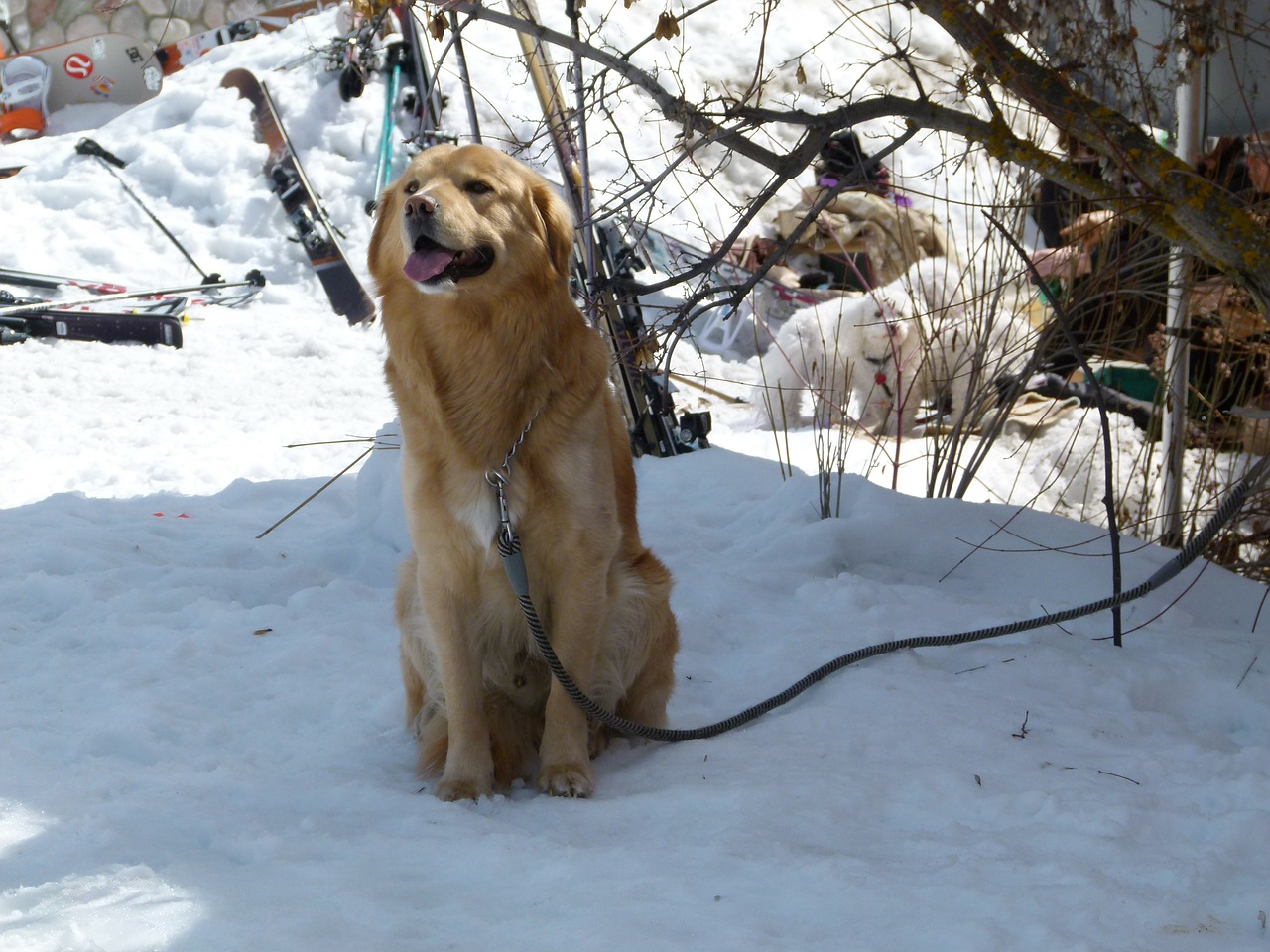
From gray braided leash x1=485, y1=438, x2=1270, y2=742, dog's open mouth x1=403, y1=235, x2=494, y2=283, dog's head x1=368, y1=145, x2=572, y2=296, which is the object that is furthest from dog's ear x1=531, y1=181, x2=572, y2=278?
gray braided leash x1=485, y1=438, x2=1270, y2=742

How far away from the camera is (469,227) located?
234 centimetres

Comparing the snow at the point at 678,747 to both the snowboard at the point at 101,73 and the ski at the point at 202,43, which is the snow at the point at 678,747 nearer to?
the ski at the point at 202,43

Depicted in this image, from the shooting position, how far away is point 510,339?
2459 millimetres

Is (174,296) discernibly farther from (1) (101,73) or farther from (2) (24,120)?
(1) (101,73)

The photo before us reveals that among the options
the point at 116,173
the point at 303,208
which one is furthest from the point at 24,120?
the point at 303,208

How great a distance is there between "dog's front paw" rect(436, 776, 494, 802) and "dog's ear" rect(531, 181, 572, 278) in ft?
3.79

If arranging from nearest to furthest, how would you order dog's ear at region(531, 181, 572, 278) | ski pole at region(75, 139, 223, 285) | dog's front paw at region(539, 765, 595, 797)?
1. dog's front paw at region(539, 765, 595, 797)
2. dog's ear at region(531, 181, 572, 278)
3. ski pole at region(75, 139, 223, 285)

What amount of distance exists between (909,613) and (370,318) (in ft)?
21.3

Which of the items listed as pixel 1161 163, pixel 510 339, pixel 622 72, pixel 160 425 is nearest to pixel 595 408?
pixel 510 339

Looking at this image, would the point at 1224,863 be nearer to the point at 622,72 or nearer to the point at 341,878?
the point at 341,878

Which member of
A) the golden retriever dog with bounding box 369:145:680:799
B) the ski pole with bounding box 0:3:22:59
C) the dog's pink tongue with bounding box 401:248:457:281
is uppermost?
the ski pole with bounding box 0:3:22:59

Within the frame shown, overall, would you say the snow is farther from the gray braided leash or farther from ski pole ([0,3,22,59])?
ski pole ([0,3,22,59])

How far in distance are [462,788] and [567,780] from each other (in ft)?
0.74

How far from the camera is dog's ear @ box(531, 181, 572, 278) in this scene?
254cm
